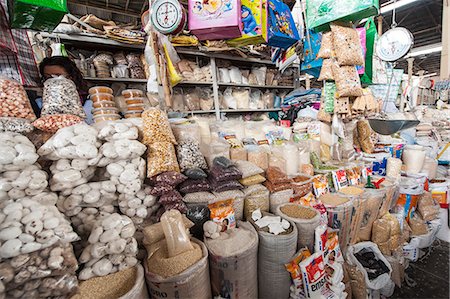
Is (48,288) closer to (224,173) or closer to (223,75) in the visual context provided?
(224,173)

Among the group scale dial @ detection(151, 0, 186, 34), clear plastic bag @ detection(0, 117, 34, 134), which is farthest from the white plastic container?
clear plastic bag @ detection(0, 117, 34, 134)

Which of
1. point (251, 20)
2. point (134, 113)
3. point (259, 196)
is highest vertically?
point (251, 20)

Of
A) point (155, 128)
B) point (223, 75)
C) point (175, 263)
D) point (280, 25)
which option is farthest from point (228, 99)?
point (175, 263)

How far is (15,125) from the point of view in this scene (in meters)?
0.76

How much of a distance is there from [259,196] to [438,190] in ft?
7.01

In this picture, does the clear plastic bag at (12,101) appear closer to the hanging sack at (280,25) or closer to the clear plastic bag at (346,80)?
the hanging sack at (280,25)

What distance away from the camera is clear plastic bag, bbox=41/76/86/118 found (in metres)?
0.98

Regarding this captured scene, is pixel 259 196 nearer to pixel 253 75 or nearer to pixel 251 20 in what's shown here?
pixel 251 20

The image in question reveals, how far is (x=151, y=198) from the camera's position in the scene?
94 cm

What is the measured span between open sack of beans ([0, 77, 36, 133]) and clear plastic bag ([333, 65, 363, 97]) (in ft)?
6.32

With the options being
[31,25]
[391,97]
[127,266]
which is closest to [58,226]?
[127,266]

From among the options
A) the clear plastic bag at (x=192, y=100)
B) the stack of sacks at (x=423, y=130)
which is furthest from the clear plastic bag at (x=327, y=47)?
the stack of sacks at (x=423, y=130)

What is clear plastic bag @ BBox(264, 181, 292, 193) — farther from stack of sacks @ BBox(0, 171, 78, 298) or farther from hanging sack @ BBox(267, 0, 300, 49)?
hanging sack @ BBox(267, 0, 300, 49)

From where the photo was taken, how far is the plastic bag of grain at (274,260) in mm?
1002
